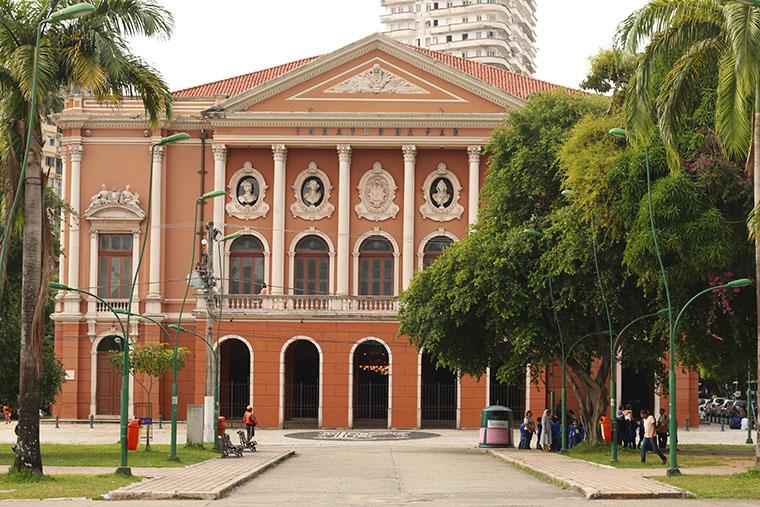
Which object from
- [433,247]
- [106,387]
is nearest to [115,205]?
[106,387]

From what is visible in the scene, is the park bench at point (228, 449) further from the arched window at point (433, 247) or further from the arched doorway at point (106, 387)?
the arched window at point (433, 247)

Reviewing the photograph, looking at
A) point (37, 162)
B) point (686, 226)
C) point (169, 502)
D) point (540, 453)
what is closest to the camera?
point (169, 502)

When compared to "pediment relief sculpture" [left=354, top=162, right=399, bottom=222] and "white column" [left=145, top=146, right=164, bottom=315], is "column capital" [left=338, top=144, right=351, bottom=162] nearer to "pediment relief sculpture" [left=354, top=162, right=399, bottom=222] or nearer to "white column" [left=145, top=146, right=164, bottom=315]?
"pediment relief sculpture" [left=354, top=162, right=399, bottom=222]

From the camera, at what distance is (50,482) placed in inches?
1109

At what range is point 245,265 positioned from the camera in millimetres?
64812

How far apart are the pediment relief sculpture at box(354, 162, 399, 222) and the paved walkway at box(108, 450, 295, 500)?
84.3 ft

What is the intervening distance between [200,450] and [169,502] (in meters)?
18.0

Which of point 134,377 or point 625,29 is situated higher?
point 625,29

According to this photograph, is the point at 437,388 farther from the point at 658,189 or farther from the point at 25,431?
the point at 25,431

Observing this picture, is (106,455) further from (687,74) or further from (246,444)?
(687,74)

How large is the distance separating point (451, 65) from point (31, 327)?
141 feet

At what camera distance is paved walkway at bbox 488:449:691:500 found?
1010 inches

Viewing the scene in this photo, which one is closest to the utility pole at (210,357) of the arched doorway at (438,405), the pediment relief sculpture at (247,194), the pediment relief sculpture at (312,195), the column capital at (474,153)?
the arched doorway at (438,405)

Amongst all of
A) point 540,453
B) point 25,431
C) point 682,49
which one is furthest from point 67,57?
point 540,453
